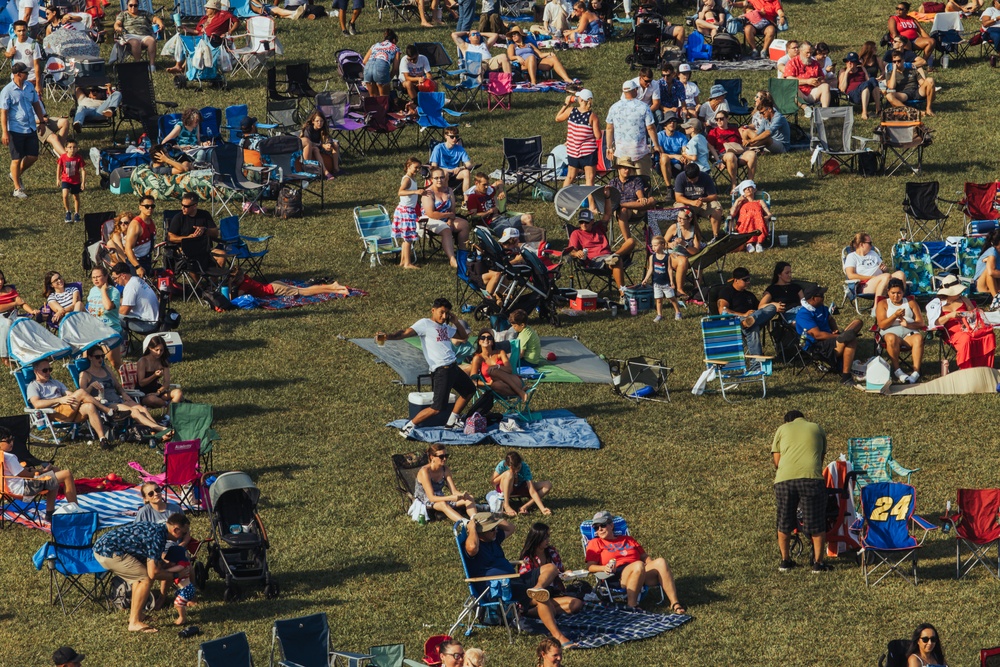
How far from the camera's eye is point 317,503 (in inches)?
627

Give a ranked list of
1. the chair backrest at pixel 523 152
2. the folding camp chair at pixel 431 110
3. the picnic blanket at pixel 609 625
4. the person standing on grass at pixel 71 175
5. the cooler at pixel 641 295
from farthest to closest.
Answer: the folding camp chair at pixel 431 110
the chair backrest at pixel 523 152
the person standing on grass at pixel 71 175
the cooler at pixel 641 295
the picnic blanket at pixel 609 625

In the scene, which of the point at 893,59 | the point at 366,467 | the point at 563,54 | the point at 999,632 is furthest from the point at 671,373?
the point at 563,54

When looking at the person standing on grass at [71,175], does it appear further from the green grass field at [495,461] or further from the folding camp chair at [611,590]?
the folding camp chair at [611,590]

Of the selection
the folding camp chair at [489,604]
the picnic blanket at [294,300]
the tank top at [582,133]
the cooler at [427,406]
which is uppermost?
the tank top at [582,133]

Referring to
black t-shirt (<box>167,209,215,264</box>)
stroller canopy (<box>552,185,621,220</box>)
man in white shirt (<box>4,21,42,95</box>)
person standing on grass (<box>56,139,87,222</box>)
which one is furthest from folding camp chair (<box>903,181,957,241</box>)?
man in white shirt (<box>4,21,42,95</box>)

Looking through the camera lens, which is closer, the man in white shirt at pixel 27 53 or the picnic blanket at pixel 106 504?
the picnic blanket at pixel 106 504

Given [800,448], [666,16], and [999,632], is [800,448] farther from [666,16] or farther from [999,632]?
[666,16]

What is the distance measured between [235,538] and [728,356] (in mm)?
6511

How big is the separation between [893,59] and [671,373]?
10688 mm

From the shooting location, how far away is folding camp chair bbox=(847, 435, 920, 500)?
15.7 meters

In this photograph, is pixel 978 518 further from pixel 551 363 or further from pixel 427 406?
Answer: pixel 551 363

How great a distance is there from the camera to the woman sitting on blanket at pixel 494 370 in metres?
17.6

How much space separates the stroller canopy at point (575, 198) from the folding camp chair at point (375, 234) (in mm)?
2208

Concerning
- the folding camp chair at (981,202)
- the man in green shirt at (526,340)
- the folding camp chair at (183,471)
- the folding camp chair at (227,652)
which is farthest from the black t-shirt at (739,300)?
the folding camp chair at (227,652)
